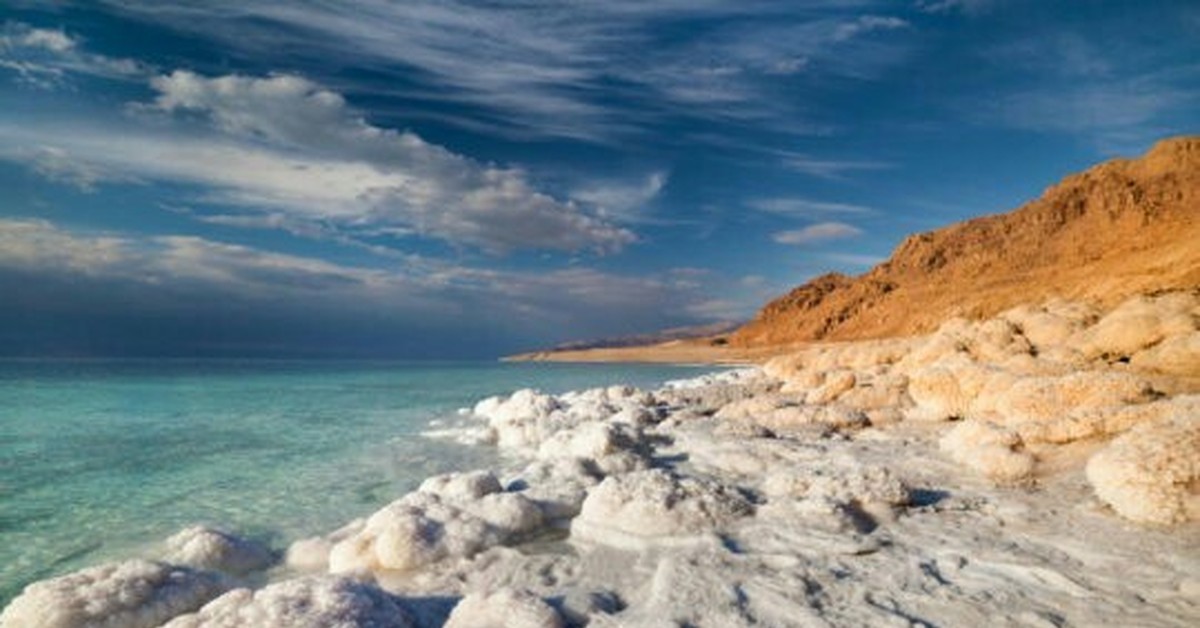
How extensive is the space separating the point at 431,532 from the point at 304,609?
227 cm

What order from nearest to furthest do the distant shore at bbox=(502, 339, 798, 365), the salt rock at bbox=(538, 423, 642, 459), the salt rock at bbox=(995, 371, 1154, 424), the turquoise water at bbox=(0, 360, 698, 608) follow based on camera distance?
the turquoise water at bbox=(0, 360, 698, 608) < the salt rock at bbox=(995, 371, 1154, 424) < the salt rock at bbox=(538, 423, 642, 459) < the distant shore at bbox=(502, 339, 798, 365)

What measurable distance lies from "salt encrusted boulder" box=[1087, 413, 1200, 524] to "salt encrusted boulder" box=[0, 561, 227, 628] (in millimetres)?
7770

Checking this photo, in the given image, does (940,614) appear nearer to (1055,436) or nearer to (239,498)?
(1055,436)

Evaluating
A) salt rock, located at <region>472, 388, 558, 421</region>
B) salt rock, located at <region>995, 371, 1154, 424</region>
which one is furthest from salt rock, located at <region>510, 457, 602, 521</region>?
salt rock, located at <region>472, 388, 558, 421</region>

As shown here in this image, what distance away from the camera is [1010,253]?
291 feet

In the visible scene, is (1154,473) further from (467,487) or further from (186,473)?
(186,473)

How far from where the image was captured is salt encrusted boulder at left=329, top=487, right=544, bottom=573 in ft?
20.0

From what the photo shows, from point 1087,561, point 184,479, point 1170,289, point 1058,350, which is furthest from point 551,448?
point 1170,289

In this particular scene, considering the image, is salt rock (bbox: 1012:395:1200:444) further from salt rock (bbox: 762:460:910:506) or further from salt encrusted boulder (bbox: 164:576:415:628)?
salt encrusted boulder (bbox: 164:576:415:628)

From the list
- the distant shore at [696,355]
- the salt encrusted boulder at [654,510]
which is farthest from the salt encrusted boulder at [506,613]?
the distant shore at [696,355]

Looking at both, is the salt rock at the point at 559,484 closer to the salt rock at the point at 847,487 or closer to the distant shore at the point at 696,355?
the salt rock at the point at 847,487

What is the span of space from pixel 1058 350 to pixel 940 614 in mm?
11563

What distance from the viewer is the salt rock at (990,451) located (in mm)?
7871

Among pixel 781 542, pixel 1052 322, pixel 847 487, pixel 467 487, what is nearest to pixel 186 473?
pixel 467 487
